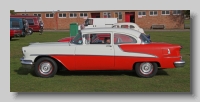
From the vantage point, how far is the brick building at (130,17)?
138 feet

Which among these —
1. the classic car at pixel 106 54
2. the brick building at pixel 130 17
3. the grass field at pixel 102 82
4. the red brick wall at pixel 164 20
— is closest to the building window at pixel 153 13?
the brick building at pixel 130 17

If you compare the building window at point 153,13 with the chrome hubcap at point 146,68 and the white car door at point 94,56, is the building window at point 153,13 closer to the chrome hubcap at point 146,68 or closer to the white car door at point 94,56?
the chrome hubcap at point 146,68

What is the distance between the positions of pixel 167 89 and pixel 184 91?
0.42 meters

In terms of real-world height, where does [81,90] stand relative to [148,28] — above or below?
below

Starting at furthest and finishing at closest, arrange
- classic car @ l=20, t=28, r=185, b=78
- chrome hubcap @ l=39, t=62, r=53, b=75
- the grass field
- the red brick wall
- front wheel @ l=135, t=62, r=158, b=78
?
the red brick wall
chrome hubcap @ l=39, t=62, r=53, b=75
front wheel @ l=135, t=62, r=158, b=78
classic car @ l=20, t=28, r=185, b=78
the grass field

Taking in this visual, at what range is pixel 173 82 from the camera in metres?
8.55

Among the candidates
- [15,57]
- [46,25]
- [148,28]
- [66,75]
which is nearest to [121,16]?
[148,28]

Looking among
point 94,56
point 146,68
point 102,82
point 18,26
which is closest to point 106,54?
point 94,56

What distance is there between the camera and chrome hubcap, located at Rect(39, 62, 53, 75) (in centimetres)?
914

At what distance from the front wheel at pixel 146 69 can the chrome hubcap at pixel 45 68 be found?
2.59m

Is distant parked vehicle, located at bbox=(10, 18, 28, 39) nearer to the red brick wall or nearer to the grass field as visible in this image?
the grass field

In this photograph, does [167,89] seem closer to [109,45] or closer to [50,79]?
[109,45]

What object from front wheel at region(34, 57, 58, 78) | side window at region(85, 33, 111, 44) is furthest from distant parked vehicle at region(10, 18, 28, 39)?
side window at region(85, 33, 111, 44)

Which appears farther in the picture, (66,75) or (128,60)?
(66,75)
